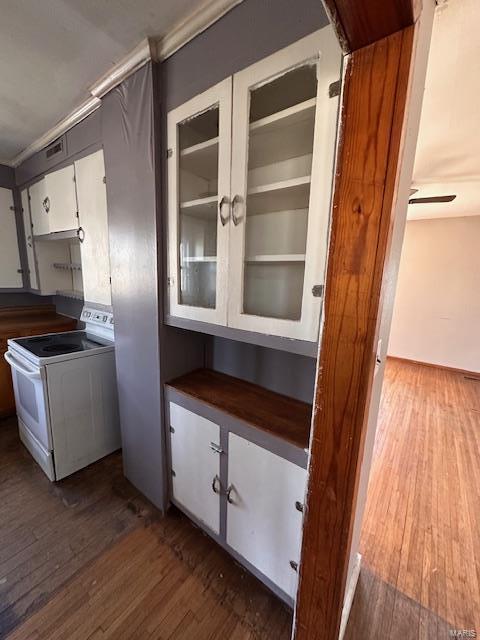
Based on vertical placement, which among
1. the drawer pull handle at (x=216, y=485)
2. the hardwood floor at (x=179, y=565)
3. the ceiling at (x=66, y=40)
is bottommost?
the hardwood floor at (x=179, y=565)

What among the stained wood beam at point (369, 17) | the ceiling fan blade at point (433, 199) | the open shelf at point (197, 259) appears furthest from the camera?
the ceiling fan blade at point (433, 199)

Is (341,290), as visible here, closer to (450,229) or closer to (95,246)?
(95,246)

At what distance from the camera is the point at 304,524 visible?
76 centimetres

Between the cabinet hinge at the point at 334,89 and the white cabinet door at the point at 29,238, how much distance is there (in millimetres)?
2749

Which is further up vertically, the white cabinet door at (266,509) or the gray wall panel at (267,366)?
the gray wall panel at (267,366)

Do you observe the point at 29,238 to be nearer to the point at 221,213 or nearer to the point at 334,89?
the point at 221,213

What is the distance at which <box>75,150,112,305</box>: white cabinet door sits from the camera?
167 centimetres

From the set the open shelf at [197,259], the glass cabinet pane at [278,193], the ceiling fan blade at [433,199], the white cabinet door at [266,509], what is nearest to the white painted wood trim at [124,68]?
the glass cabinet pane at [278,193]

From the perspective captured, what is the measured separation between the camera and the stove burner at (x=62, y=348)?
5.97 feet

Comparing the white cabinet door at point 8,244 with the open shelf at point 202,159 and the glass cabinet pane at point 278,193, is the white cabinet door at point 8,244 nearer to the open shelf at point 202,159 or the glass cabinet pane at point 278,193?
the open shelf at point 202,159

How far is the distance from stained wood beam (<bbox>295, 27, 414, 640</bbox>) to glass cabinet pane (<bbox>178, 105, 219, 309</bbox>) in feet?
2.15

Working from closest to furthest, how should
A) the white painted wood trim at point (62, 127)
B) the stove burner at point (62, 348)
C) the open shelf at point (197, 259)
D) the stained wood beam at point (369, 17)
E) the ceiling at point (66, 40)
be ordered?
the stained wood beam at point (369, 17)
the ceiling at point (66, 40)
the open shelf at point (197, 259)
the white painted wood trim at point (62, 127)
the stove burner at point (62, 348)

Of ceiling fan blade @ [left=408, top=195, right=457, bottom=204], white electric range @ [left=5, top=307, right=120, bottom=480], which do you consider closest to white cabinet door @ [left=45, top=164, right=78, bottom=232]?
white electric range @ [left=5, top=307, right=120, bottom=480]

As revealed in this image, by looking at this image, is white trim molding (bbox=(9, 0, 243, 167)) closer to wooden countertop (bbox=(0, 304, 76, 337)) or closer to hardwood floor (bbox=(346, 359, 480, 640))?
wooden countertop (bbox=(0, 304, 76, 337))
